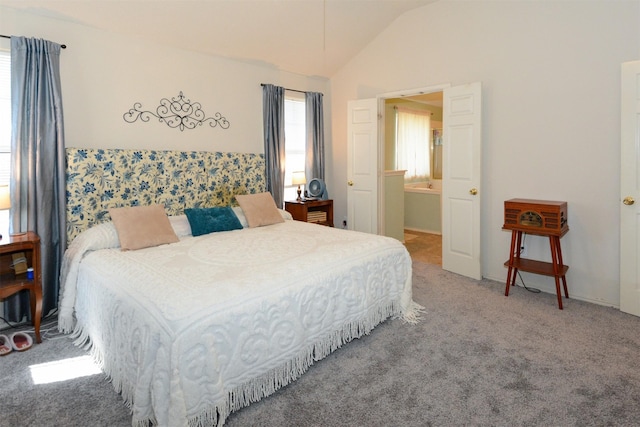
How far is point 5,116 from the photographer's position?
291 centimetres

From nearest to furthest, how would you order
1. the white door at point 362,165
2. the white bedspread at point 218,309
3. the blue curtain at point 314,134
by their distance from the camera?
the white bedspread at point 218,309 → the white door at point 362,165 → the blue curtain at point 314,134

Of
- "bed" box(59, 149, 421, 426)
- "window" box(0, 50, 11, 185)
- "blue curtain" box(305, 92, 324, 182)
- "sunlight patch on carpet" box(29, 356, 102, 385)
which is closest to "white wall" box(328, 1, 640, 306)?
"blue curtain" box(305, 92, 324, 182)

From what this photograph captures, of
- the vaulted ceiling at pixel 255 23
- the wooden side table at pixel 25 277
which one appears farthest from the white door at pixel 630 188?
the wooden side table at pixel 25 277

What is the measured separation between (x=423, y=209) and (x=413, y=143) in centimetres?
130

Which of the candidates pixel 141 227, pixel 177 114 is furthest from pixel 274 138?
pixel 141 227

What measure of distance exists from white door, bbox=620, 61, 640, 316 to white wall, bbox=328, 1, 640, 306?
0.16 m

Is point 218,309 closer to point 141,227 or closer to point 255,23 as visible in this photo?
point 141,227

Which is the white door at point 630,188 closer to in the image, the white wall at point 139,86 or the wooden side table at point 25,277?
the white wall at point 139,86

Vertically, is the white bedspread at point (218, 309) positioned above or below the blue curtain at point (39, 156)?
below

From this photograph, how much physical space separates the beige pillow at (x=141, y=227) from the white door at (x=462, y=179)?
2905 millimetres

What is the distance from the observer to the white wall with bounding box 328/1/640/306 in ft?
10.2

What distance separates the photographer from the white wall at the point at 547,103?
10.2ft

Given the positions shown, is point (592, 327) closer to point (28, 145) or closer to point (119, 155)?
point (119, 155)

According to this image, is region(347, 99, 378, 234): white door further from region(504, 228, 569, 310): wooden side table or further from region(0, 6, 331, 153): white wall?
region(504, 228, 569, 310): wooden side table
